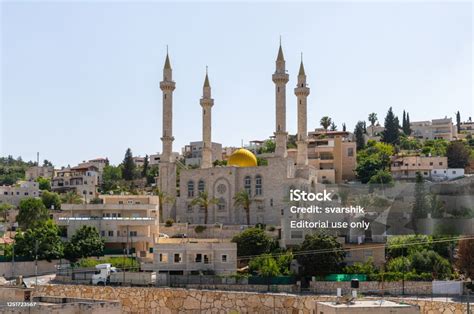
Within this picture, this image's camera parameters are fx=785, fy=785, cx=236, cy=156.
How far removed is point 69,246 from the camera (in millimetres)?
41656

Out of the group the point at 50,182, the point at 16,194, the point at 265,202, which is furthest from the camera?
the point at 50,182

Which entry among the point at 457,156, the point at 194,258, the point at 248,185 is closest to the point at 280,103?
the point at 248,185

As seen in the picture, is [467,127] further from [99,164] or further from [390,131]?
[99,164]

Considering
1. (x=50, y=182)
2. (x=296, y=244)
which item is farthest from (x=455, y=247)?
(x=50, y=182)

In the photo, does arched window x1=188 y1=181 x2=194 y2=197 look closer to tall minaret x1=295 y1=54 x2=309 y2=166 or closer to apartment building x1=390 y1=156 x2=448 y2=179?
Answer: tall minaret x1=295 y1=54 x2=309 y2=166

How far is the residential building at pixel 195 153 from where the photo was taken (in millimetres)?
72231

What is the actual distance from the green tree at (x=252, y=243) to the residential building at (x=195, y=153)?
29.9m

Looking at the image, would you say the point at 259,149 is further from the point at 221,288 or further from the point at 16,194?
the point at 221,288

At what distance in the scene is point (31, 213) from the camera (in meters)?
53.2

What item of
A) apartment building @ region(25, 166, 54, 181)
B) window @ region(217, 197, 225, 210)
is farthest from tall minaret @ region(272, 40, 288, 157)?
apartment building @ region(25, 166, 54, 181)

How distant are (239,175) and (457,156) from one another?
27.0 meters

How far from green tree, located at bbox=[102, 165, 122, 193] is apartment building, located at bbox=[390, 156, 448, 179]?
26.9 m

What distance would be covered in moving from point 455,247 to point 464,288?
Answer: 482cm

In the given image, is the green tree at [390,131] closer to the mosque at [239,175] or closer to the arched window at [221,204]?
the mosque at [239,175]
